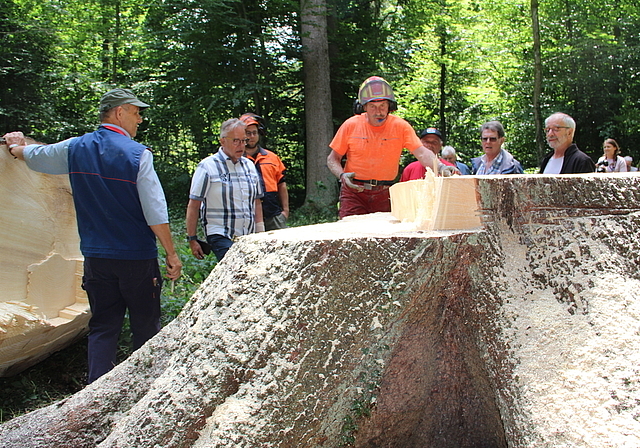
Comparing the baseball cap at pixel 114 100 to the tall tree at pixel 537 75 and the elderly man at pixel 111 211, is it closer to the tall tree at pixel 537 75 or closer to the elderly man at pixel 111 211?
the elderly man at pixel 111 211

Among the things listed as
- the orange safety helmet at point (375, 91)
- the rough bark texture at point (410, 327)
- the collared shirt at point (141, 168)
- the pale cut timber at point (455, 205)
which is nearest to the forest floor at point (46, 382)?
the collared shirt at point (141, 168)

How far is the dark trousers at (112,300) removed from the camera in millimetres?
2865

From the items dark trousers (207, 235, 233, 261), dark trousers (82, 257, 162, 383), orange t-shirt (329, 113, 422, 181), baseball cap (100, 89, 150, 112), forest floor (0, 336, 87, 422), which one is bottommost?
forest floor (0, 336, 87, 422)

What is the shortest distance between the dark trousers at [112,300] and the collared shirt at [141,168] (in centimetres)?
29

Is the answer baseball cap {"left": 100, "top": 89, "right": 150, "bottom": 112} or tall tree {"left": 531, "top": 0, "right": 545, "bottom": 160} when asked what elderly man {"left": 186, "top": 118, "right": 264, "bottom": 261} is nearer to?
baseball cap {"left": 100, "top": 89, "right": 150, "bottom": 112}

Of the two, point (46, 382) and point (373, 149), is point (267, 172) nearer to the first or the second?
point (373, 149)

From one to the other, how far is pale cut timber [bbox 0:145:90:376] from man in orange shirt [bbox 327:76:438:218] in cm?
199

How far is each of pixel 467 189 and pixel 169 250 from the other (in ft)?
6.02

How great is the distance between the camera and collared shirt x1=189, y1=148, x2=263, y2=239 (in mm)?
3658

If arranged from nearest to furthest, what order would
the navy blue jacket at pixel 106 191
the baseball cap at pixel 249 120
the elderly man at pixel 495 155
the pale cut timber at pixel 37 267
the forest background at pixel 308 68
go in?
the navy blue jacket at pixel 106 191 → the pale cut timber at pixel 37 267 → the elderly man at pixel 495 155 → the baseball cap at pixel 249 120 → the forest background at pixel 308 68

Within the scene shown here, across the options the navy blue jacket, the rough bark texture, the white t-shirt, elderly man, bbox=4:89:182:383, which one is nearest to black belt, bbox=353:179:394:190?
the white t-shirt

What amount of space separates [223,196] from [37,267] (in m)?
1.26

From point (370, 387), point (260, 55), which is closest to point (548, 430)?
point (370, 387)

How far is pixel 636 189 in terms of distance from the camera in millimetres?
1874
